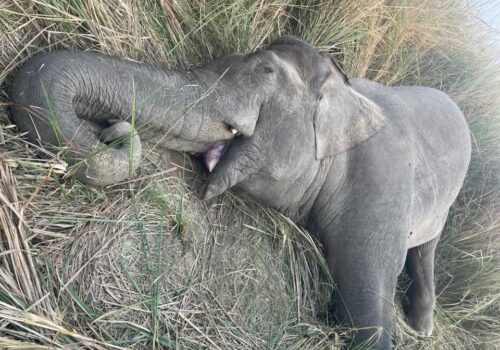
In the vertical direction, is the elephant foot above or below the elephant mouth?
below

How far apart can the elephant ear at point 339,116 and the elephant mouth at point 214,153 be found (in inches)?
15.0

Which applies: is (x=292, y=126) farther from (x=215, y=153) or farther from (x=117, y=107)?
(x=117, y=107)

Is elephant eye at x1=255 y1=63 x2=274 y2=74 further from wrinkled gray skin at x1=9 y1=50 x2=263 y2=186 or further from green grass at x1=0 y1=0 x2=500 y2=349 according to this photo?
green grass at x1=0 y1=0 x2=500 y2=349

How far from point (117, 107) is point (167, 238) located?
50 centimetres

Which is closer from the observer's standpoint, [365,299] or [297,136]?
[297,136]

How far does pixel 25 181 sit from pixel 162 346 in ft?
2.11

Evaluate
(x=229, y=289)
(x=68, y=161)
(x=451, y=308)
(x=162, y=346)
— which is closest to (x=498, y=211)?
Result: (x=451, y=308)

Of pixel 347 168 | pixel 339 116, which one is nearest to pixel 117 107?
pixel 339 116

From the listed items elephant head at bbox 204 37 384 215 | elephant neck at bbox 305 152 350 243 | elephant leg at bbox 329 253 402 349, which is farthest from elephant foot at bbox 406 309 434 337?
elephant head at bbox 204 37 384 215

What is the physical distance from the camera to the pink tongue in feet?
7.72

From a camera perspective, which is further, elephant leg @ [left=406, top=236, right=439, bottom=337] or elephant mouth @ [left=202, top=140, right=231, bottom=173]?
elephant leg @ [left=406, top=236, right=439, bottom=337]

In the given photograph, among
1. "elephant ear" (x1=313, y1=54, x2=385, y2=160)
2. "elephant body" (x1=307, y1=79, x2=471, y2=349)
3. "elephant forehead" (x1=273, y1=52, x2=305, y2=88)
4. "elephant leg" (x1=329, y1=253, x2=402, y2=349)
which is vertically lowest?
"elephant leg" (x1=329, y1=253, x2=402, y2=349)

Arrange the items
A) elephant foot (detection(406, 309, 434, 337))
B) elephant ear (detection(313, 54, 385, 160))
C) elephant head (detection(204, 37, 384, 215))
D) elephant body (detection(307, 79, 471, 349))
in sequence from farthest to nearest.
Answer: elephant foot (detection(406, 309, 434, 337)) < elephant body (detection(307, 79, 471, 349)) < elephant ear (detection(313, 54, 385, 160)) < elephant head (detection(204, 37, 384, 215))

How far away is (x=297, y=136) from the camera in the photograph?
7.97 ft
